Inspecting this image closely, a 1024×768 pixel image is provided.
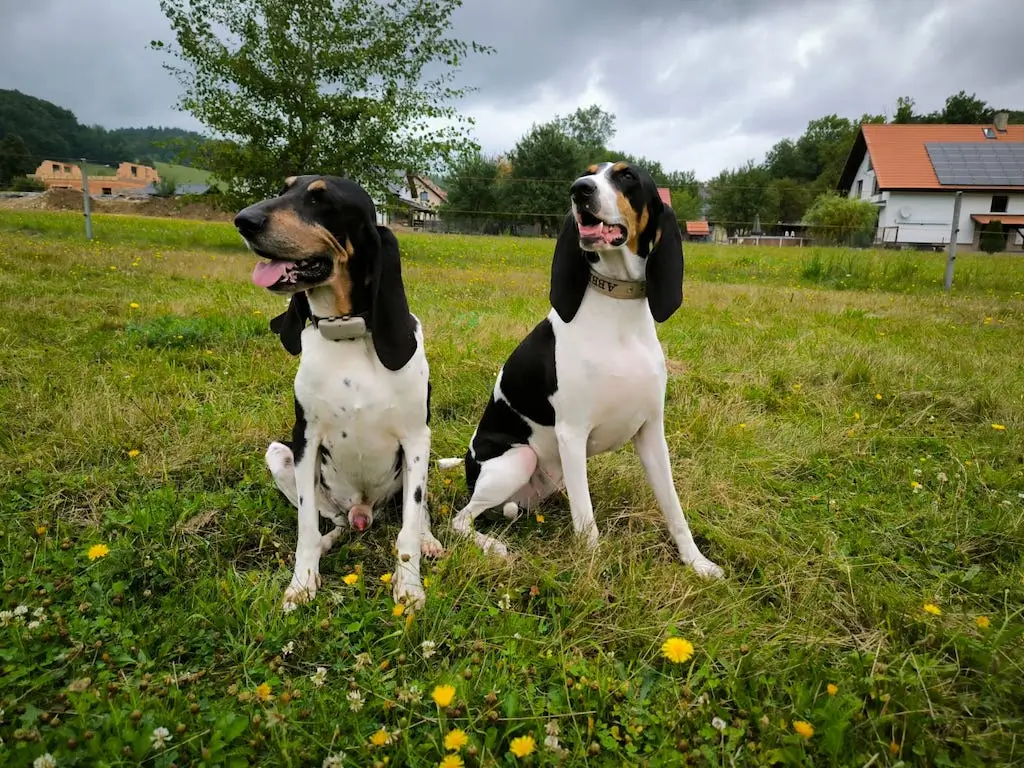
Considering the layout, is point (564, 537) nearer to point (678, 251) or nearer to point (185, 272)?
point (678, 251)

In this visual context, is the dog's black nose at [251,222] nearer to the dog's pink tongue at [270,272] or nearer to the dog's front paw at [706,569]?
the dog's pink tongue at [270,272]

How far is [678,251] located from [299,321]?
1.50m

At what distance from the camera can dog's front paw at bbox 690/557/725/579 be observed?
7.52ft

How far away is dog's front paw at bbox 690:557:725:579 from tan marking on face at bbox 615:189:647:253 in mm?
1239

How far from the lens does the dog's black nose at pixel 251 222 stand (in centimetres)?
194

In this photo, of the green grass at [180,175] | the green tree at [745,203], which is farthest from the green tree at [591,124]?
the green grass at [180,175]

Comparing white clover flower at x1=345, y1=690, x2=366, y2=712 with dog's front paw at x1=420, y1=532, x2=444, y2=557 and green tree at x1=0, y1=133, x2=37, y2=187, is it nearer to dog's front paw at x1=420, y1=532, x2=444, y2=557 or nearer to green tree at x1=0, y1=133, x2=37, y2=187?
dog's front paw at x1=420, y1=532, x2=444, y2=557

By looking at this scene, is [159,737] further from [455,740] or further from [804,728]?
[804,728]

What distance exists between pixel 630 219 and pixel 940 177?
43.3 meters

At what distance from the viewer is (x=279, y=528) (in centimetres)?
256

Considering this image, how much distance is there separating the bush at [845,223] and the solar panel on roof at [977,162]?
8343 mm

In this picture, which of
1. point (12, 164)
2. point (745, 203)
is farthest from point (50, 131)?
point (745, 203)

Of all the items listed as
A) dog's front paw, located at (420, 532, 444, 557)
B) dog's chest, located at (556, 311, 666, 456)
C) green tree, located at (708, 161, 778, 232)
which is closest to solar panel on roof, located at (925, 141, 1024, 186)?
green tree, located at (708, 161, 778, 232)

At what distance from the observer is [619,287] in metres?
2.29
